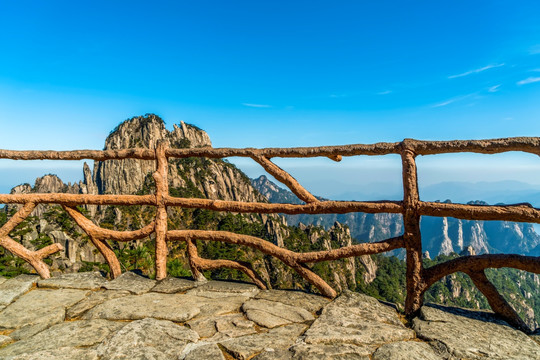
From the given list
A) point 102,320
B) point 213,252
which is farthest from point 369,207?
point 213,252

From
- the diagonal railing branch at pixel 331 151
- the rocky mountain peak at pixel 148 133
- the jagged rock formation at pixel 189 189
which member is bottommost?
the jagged rock formation at pixel 189 189

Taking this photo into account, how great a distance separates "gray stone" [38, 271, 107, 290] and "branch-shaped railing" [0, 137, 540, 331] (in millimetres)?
187

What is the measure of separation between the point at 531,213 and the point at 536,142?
1.69 ft

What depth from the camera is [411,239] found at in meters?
2.81

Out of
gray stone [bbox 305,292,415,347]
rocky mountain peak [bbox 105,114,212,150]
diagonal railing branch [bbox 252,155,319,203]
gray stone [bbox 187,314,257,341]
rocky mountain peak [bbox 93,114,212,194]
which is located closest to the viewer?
gray stone [bbox 305,292,415,347]

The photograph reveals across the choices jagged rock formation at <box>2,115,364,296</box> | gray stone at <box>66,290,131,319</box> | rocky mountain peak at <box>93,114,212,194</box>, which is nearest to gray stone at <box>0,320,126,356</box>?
gray stone at <box>66,290,131,319</box>

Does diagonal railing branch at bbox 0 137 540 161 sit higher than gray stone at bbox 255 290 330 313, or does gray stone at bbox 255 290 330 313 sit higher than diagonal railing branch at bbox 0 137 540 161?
diagonal railing branch at bbox 0 137 540 161

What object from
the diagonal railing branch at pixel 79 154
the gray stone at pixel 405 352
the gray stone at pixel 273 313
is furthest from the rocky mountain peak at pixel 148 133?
the gray stone at pixel 405 352

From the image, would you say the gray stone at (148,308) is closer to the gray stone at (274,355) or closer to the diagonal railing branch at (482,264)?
the gray stone at (274,355)

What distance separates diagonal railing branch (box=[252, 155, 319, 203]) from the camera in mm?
3227

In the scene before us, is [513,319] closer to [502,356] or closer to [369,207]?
[502,356]

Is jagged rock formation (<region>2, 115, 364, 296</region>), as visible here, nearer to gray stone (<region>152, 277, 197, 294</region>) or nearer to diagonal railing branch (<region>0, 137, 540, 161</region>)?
diagonal railing branch (<region>0, 137, 540, 161</region>)

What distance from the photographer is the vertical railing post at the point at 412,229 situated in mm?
2787

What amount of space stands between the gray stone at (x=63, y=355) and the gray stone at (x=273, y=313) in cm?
111
